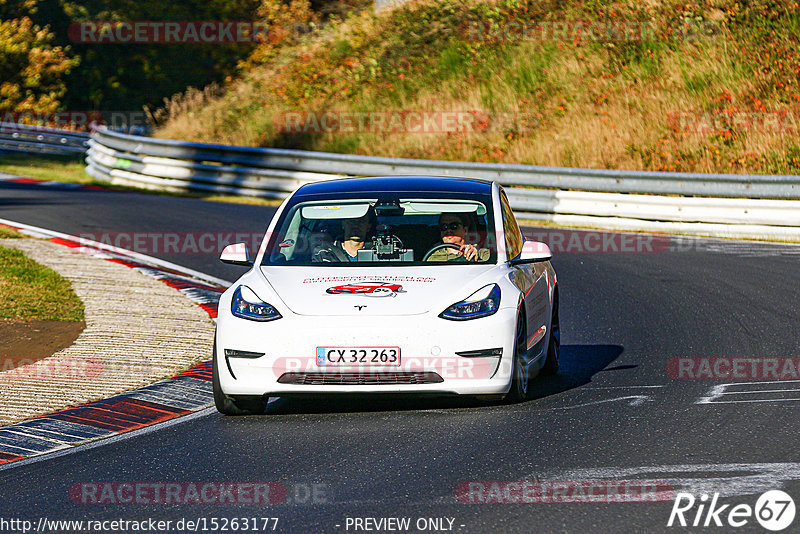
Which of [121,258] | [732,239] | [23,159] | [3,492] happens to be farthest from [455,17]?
[3,492]

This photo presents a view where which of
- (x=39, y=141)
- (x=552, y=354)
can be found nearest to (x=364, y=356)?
(x=552, y=354)

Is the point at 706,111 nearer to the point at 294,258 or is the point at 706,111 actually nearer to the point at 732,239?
the point at 732,239

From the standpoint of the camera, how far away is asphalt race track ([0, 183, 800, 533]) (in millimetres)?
5504

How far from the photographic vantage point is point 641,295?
12961mm

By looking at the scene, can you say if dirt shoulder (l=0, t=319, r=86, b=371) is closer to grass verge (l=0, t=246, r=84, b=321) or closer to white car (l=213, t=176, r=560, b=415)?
grass verge (l=0, t=246, r=84, b=321)

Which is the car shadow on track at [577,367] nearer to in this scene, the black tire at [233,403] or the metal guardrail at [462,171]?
the black tire at [233,403]

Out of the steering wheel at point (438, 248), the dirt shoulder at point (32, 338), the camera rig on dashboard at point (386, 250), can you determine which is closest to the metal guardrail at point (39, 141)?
the dirt shoulder at point (32, 338)

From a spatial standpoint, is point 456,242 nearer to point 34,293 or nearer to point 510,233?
point 510,233

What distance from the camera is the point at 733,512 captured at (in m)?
5.26

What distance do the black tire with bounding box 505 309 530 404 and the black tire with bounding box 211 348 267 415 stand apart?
157 centimetres

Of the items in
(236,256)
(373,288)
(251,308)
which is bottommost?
(251,308)

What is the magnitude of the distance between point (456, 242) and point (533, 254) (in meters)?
0.59

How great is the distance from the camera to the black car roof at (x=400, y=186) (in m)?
8.97

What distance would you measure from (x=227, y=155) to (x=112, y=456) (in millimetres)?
18233
